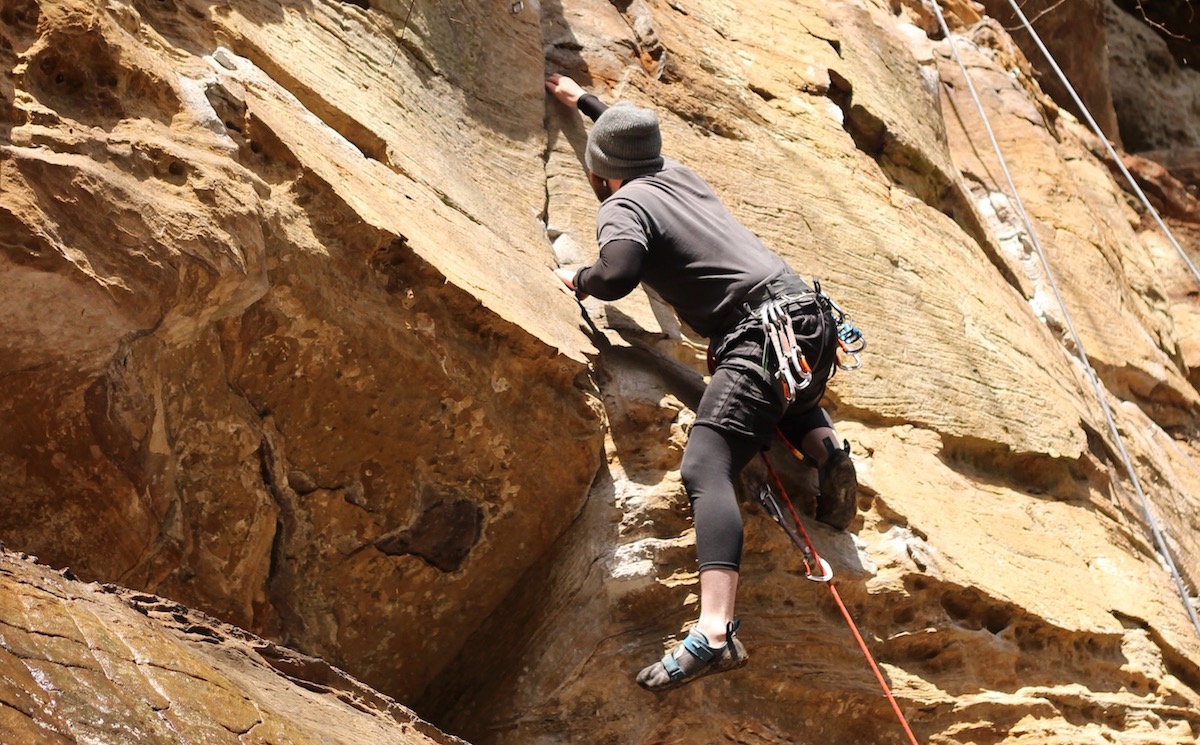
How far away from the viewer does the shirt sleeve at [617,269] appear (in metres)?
4.15

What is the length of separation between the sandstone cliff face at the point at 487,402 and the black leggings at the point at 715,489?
181mm

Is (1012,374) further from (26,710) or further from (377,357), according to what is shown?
(26,710)

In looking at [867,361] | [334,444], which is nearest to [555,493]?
[334,444]

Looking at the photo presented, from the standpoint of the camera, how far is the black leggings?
3832 mm

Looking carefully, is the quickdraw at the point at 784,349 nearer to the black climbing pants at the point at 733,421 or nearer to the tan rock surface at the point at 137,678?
the black climbing pants at the point at 733,421

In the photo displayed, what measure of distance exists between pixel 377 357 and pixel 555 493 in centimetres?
74

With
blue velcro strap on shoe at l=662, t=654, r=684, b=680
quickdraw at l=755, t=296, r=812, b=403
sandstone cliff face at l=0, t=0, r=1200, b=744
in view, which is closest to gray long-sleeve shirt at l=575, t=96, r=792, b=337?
quickdraw at l=755, t=296, r=812, b=403

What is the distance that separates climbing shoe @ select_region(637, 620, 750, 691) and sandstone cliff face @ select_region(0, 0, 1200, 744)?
0.21 meters

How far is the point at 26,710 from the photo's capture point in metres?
2.12

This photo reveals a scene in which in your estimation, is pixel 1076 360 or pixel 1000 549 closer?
pixel 1000 549

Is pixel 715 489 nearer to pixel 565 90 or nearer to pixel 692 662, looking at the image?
pixel 692 662

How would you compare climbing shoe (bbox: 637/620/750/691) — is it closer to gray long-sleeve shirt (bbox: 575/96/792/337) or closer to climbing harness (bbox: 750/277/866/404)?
climbing harness (bbox: 750/277/866/404)

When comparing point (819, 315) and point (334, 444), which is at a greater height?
point (819, 315)

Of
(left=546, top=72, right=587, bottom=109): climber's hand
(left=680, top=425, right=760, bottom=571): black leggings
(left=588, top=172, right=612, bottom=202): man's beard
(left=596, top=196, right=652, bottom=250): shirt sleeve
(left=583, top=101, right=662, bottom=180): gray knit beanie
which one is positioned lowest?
(left=680, top=425, right=760, bottom=571): black leggings
